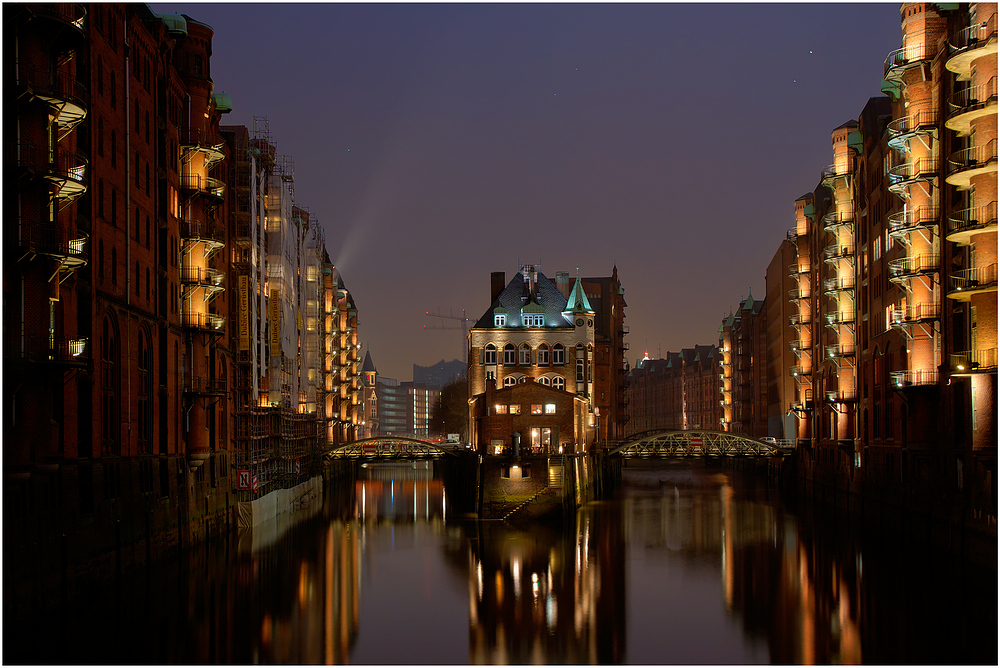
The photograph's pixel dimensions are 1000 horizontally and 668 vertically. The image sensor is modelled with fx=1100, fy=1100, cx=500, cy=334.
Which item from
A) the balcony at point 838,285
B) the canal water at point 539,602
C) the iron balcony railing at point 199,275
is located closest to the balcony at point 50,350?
the canal water at point 539,602

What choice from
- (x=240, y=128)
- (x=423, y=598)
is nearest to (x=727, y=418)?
(x=240, y=128)

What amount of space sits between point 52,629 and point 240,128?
48.6 meters

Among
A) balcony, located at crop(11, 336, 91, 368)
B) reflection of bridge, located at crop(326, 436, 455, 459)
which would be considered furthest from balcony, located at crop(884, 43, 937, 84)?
reflection of bridge, located at crop(326, 436, 455, 459)

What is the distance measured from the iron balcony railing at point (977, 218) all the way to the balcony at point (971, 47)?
17.6 ft

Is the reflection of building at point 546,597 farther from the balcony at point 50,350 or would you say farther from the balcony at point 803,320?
the balcony at point 803,320

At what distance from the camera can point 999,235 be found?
39.0 metres

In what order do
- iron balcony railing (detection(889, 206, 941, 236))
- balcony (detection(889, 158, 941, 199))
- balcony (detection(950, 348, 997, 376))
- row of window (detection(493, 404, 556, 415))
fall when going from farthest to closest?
1. row of window (detection(493, 404, 556, 415))
2. iron balcony railing (detection(889, 206, 941, 236))
3. balcony (detection(889, 158, 941, 199))
4. balcony (detection(950, 348, 997, 376))

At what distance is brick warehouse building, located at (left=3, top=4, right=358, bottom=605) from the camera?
3098cm

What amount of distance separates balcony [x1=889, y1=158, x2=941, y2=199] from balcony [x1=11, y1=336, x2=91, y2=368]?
34.2 metres

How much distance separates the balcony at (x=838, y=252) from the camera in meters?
70.6

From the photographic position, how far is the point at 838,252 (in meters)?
71.3

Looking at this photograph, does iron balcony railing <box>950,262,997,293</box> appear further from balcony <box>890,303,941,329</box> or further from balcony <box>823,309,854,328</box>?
balcony <box>823,309,854,328</box>

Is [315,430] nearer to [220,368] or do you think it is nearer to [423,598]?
[220,368]

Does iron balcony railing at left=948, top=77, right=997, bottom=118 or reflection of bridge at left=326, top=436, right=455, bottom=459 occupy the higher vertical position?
iron balcony railing at left=948, top=77, right=997, bottom=118
